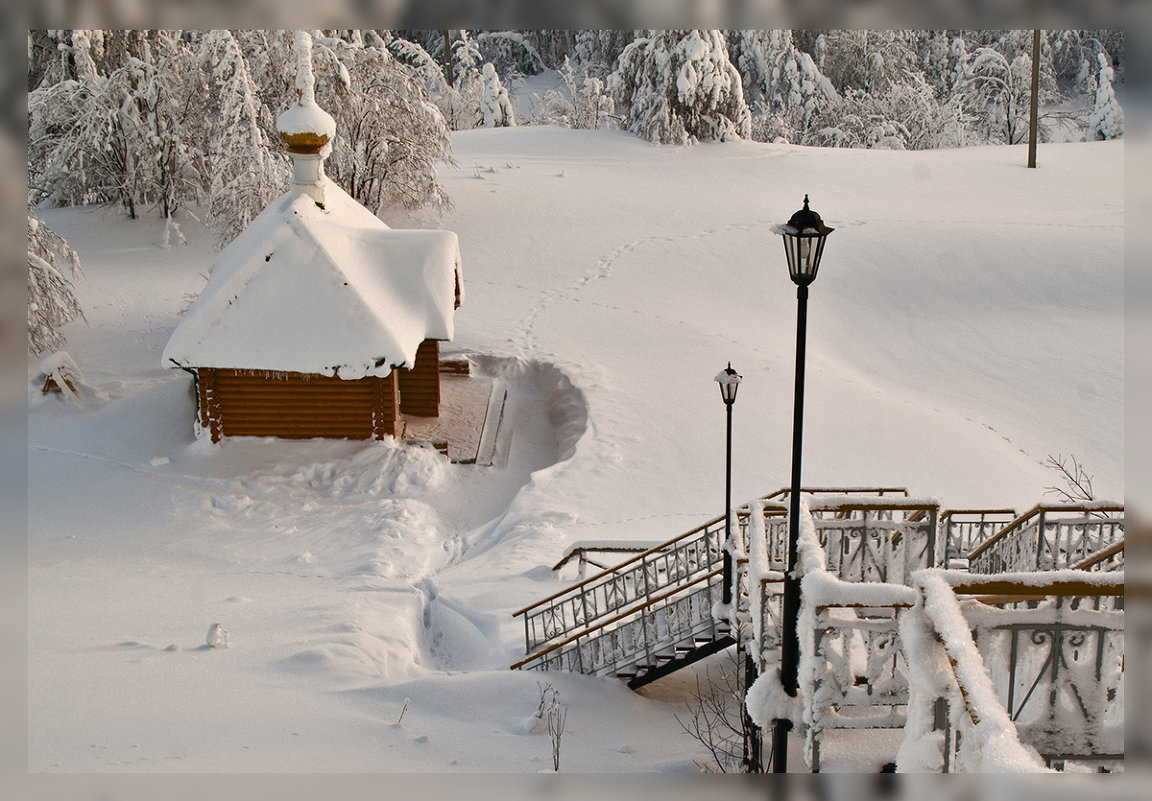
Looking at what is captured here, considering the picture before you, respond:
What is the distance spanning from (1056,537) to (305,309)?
12.2 m

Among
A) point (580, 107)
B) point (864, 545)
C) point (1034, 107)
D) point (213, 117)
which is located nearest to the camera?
point (864, 545)

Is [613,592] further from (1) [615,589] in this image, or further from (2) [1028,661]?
(2) [1028,661]

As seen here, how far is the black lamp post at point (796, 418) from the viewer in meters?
7.49

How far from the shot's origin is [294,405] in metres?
18.6

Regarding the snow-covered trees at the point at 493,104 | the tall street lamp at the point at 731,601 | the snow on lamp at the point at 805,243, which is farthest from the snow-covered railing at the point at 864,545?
the snow-covered trees at the point at 493,104

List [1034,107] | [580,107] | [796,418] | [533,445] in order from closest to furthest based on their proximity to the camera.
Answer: [796,418] → [533,445] → [1034,107] → [580,107]

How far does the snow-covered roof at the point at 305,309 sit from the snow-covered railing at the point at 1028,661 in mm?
12868

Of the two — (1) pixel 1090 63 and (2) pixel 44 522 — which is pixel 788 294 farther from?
(1) pixel 1090 63

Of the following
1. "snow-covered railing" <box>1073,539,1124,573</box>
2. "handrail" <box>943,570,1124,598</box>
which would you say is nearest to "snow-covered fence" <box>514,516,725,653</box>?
"snow-covered railing" <box>1073,539,1124,573</box>

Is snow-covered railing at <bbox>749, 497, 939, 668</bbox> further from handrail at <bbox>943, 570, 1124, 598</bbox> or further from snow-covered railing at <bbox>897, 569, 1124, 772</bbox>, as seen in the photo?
handrail at <bbox>943, 570, 1124, 598</bbox>

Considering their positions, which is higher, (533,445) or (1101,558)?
(1101,558)

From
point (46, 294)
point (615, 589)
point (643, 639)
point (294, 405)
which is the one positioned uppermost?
point (46, 294)

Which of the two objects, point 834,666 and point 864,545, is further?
point 864,545

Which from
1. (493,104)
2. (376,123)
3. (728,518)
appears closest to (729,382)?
(728,518)
